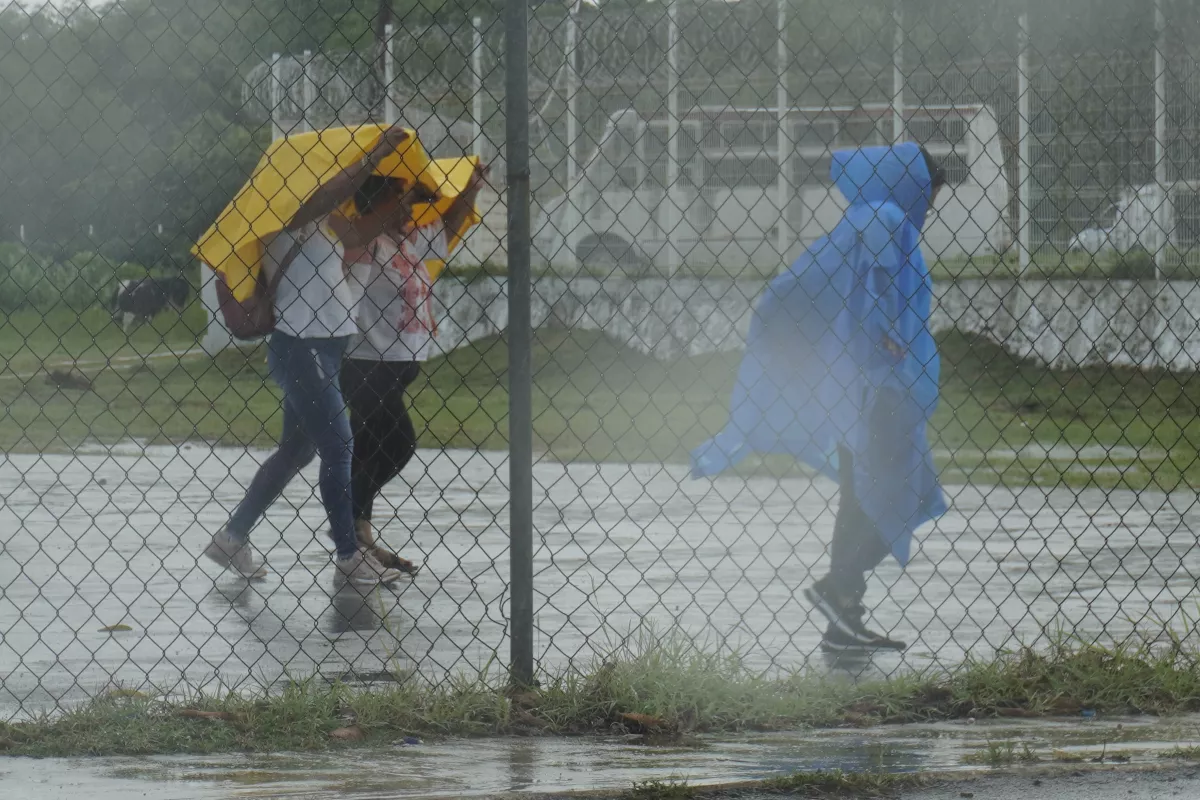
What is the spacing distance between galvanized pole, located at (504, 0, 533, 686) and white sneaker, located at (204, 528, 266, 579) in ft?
8.82

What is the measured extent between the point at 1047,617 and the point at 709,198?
1405cm

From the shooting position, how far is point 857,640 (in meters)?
6.22

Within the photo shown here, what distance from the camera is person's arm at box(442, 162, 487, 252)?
792cm

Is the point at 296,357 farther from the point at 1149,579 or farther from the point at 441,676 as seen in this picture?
the point at 1149,579

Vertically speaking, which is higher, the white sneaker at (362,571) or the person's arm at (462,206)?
the person's arm at (462,206)

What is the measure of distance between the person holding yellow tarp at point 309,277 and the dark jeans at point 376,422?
Result: 34cm

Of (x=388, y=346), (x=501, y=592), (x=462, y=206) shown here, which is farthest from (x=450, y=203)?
(x=501, y=592)

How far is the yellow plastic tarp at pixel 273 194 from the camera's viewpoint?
686 centimetres

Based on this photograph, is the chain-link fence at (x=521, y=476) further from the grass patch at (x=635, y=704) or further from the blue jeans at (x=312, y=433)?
the grass patch at (x=635, y=704)

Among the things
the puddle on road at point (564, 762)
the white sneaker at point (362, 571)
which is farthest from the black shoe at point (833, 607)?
the white sneaker at point (362, 571)

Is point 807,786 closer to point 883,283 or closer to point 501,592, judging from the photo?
point 501,592

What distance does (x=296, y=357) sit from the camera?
7.32m

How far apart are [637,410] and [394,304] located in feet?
33.1

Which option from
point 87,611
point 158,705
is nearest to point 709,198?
point 87,611
